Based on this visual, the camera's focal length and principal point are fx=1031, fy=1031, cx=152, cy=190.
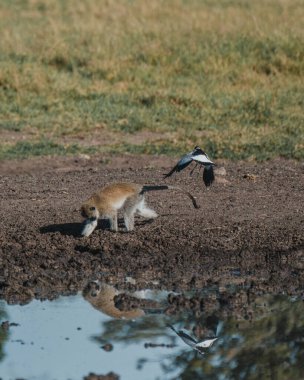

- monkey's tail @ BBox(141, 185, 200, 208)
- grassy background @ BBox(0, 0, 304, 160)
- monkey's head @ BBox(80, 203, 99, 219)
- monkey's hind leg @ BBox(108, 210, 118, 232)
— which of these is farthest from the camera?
grassy background @ BBox(0, 0, 304, 160)

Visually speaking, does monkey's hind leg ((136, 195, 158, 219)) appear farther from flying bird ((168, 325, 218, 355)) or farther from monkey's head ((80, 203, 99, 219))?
flying bird ((168, 325, 218, 355))

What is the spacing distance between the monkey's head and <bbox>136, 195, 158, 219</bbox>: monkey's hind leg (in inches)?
14.8

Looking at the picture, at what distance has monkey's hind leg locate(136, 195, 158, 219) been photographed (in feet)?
29.3

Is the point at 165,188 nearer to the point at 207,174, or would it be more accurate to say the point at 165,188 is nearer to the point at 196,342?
the point at 207,174

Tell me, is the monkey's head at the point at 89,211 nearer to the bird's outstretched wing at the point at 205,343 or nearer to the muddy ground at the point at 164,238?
the muddy ground at the point at 164,238

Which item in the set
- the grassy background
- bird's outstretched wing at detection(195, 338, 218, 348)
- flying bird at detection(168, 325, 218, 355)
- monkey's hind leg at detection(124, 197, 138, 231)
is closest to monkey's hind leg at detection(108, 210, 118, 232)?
monkey's hind leg at detection(124, 197, 138, 231)

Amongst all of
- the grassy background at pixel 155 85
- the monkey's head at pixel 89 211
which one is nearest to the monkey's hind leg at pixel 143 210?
A: the monkey's head at pixel 89 211

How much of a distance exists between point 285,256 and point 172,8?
14.2 metres

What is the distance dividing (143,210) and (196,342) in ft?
7.91

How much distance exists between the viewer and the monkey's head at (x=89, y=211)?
878 centimetres

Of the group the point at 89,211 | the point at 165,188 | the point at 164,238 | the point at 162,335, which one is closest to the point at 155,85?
the point at 165,188

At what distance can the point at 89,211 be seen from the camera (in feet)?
28.9

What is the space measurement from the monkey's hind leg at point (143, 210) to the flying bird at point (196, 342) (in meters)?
2.14

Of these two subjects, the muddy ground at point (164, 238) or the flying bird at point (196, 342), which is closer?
the flying bird at point (196, 342)
